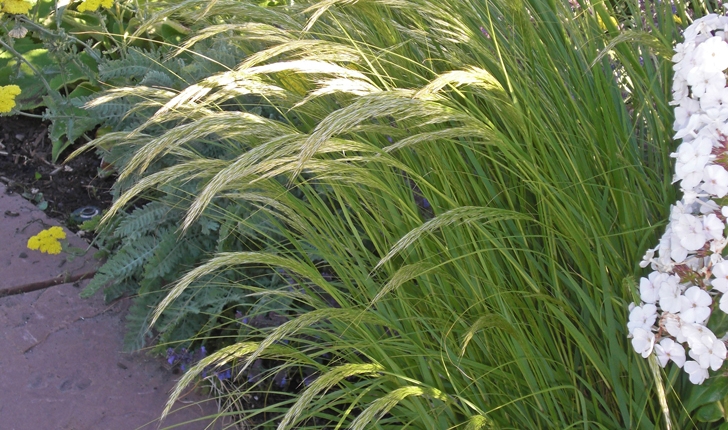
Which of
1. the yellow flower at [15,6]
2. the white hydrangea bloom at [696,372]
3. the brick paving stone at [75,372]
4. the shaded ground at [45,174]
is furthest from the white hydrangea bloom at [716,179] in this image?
the yellow flower at [15,6]

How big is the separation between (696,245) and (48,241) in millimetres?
2112

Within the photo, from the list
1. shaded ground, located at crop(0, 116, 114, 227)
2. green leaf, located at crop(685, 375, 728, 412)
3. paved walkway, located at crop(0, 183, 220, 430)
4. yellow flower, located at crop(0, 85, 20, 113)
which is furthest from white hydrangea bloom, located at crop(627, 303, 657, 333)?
yellow flower, located at crop(0, 85, 20, 113)

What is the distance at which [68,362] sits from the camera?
2174 millimetres

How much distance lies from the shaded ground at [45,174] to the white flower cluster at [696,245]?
2275mm

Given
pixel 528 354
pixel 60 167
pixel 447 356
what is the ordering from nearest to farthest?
pixel 528 354 < pixel 447 356 < pixel 60 167

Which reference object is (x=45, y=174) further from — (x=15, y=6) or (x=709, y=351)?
(x=709, y=351)

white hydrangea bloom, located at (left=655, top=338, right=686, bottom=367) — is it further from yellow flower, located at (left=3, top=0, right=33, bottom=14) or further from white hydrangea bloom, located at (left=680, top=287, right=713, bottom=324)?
yellow flower, located at (left=3, top=0, right=33, bottom=14)

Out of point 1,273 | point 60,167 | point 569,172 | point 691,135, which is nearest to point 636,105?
point 569,172

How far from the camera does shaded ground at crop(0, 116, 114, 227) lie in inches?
113

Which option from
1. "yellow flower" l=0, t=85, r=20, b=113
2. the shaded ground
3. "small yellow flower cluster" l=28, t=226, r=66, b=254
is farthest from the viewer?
the shaded ground

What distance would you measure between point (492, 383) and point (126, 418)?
1095 mm

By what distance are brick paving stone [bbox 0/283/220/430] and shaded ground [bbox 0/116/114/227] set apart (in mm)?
533

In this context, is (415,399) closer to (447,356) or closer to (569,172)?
(447,356)

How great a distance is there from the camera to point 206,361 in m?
1.20
